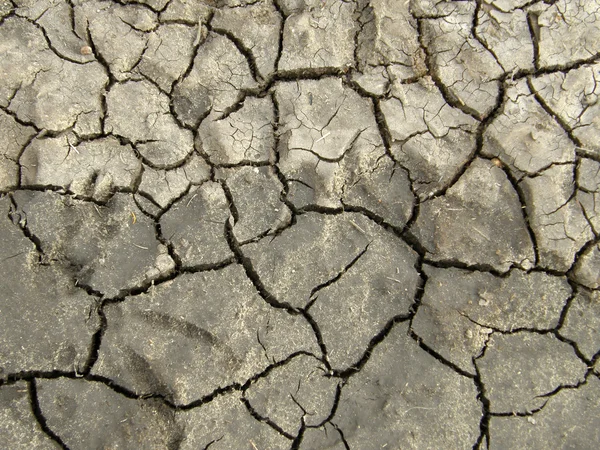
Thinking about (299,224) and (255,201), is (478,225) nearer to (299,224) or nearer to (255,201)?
(299,224)

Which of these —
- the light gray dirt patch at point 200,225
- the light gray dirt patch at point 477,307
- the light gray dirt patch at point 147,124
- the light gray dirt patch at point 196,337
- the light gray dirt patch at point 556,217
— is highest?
the light gray dirt patch at point 556,217

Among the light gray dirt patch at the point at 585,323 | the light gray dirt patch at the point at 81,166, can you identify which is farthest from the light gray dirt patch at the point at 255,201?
the light gray dirt patch at the point at 585,323

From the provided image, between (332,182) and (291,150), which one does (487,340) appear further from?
(291,150)

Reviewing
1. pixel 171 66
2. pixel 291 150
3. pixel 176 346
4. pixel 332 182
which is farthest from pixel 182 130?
pixel 176 346

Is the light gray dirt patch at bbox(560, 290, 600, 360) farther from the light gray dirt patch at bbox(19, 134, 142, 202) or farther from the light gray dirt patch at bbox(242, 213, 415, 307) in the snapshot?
the light gray dirt patch at bbox(19, 134, 142, 202)

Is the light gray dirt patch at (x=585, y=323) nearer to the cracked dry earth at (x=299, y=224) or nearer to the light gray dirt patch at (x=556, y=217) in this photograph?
the cracked dry earth at (x=299, y=224)

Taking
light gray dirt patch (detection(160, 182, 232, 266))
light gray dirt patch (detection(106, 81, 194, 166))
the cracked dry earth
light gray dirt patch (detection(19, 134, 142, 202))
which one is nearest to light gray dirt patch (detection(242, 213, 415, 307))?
the cracked dry earth

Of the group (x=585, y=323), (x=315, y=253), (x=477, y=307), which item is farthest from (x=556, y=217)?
(x=315, y=253)

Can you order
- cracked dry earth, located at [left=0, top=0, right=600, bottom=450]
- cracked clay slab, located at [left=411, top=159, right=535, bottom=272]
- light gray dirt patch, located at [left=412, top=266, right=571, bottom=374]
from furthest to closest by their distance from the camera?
cracked clay slab, located at [left=411, top=159, right=535, bottom=272], light gray dirt patch, located at [left=412, top=266, right=571, bottom=374], cracked dry earth, located at [left=0, top=0, right=600, bottom=450]
